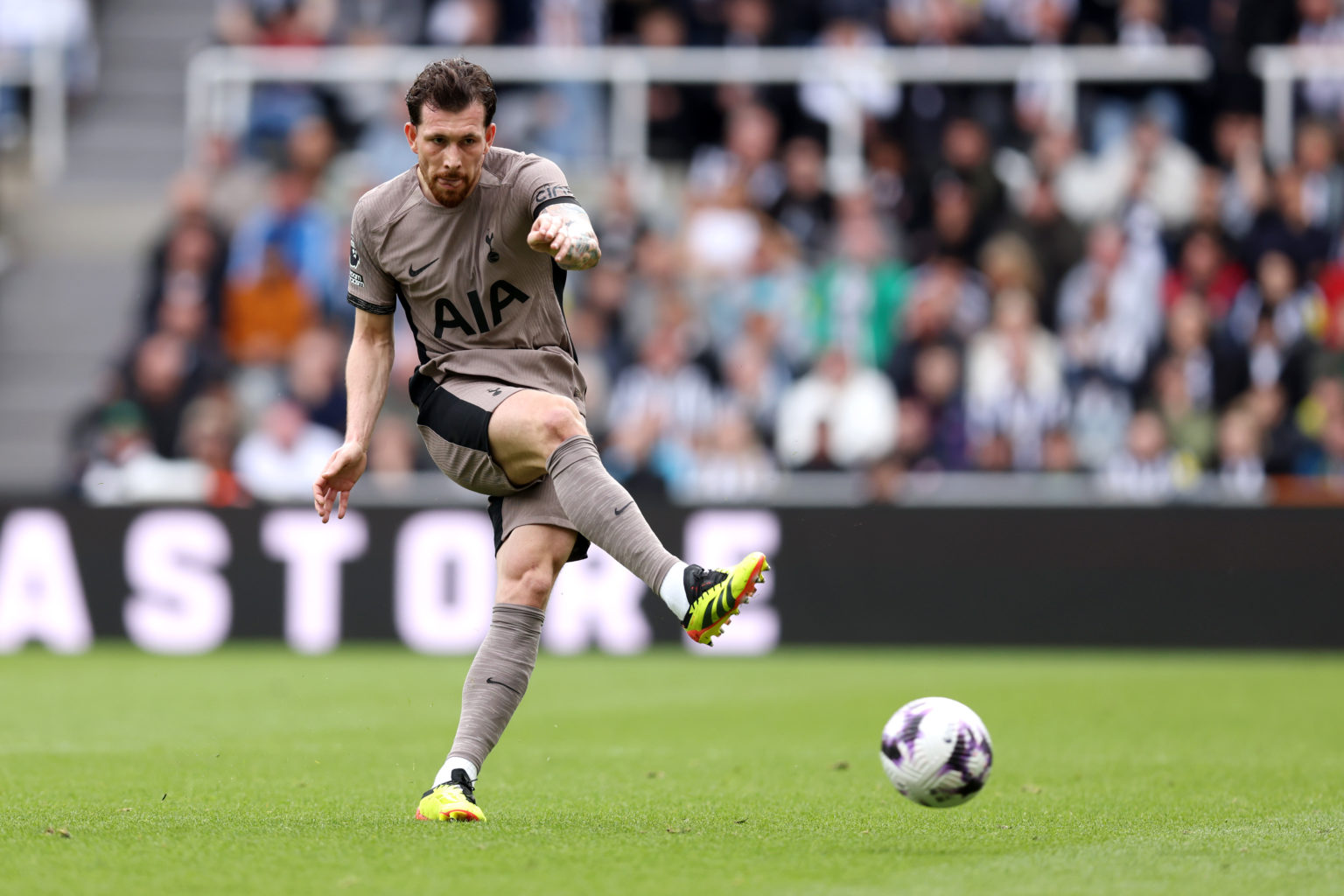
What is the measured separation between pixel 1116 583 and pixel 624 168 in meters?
5.06

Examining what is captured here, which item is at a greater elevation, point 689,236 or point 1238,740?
point 689,236

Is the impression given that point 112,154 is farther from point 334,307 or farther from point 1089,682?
point 1089,682

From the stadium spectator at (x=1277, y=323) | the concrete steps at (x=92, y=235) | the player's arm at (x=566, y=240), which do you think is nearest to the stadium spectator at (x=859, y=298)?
the stadium spectator at (x=1277, y=323)

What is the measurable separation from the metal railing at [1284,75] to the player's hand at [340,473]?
11.3 metres

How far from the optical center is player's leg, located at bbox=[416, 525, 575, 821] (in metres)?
5.59

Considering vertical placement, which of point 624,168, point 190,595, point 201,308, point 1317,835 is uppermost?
point 624,168

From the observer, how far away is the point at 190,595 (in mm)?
13359

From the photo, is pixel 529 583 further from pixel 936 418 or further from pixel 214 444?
pixel 214 444

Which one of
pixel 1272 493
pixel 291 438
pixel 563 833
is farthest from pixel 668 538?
pixel 563 833

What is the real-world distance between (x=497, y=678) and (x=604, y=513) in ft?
2.27

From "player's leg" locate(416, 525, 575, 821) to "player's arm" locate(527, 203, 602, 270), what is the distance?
94 centimetres

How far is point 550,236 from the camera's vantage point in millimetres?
5129

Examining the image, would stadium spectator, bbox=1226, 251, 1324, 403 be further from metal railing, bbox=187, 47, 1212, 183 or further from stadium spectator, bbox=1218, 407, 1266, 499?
metal railing, bbox=187, 47, 1212, 183

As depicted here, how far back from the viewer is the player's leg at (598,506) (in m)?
4.93
